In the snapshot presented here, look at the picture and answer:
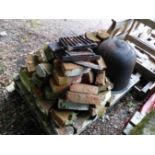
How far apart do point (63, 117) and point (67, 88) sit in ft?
0.84

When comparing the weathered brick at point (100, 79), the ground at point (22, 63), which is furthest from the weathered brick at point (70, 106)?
the ground at point (22, 63)

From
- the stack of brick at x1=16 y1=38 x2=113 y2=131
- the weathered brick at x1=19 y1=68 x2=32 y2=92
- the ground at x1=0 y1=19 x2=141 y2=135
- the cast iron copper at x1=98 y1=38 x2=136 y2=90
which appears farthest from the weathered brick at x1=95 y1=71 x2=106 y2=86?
the weathered brick at x1=19 y1=68 x2=32 y2=92

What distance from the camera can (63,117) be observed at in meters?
2.22

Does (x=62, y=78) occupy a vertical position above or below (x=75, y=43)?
below

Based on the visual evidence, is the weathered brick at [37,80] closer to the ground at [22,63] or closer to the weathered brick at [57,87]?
the weathered brick at [57,87]

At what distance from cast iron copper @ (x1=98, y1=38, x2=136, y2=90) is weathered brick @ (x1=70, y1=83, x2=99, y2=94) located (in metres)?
0.45

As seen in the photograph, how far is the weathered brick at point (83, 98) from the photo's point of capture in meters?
2.18

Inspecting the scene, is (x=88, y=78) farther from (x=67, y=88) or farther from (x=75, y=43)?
(x=75, y=43)

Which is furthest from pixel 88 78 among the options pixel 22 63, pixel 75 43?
pixel 22 63

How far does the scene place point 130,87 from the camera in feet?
9.87

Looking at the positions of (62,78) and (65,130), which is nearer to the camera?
(62,78)

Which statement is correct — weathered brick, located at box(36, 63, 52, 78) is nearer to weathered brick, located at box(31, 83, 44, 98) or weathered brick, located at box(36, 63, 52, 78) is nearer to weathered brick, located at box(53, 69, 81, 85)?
weathered brick, located at box(53, 69, 81, 85)

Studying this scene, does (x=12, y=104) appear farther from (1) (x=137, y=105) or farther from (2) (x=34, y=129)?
(1) (x=137, y=105)
